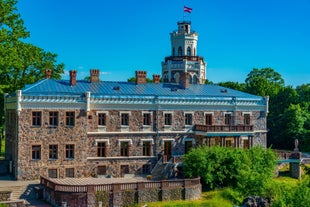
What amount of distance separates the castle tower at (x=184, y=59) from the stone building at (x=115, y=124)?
20710 millimetres

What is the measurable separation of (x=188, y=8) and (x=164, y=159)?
25.6 m

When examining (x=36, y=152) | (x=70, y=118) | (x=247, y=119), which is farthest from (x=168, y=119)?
(x=36, y=152)

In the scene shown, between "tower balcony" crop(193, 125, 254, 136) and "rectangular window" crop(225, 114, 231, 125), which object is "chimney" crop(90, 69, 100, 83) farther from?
"rectangular window" crop(225, 114, 231, 125)

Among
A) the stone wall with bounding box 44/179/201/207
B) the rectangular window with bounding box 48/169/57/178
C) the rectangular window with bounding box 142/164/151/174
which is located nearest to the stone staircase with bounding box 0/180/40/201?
the stone wall with bounding box 44/179/201/207

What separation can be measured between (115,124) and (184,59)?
96.3ft

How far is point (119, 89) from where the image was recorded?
4234cm

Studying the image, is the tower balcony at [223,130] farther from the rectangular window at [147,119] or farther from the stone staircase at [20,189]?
the stone staircase at [20,189]

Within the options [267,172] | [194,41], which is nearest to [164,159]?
[267,172]

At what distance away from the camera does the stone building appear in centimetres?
3725

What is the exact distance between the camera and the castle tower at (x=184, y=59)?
67.1 m

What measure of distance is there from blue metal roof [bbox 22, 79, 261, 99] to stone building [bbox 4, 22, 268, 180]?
8cm

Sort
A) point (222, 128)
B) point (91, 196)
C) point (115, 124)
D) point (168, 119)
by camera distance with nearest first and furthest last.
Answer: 1. point (91, 196)
2. point (115, 124)
3. point (222, 128)
4. point (168, 119)

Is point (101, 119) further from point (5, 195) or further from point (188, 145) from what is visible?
point (5, 195)

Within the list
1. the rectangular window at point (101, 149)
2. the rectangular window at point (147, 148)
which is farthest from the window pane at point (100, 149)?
the rectangular window at point (147, 148)
